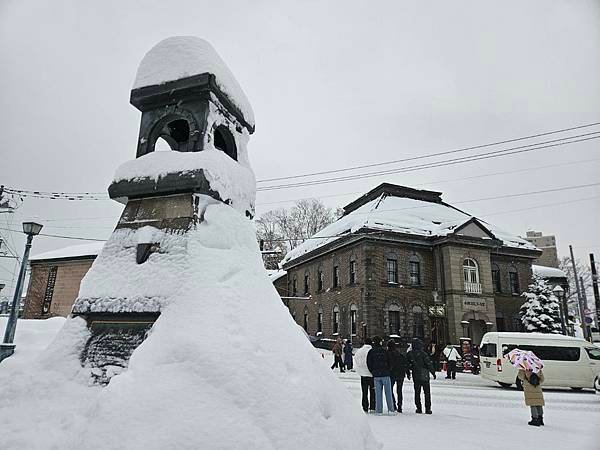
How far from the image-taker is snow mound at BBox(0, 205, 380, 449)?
11.1ft

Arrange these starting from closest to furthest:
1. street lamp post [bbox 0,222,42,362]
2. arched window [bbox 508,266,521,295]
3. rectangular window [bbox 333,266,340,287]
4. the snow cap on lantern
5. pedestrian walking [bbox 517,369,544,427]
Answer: the snow cap on lantern < pedestrian walking [bbox 517,369,544,427] < street lamp post [bbox 0,222,42,362] < rectangular window [bbox 333,266,340,287] < arched window [bbox 508,266,521,295]

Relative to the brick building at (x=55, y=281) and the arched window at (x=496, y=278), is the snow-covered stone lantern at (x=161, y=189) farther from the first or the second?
the arched window at (x=496, y=278)

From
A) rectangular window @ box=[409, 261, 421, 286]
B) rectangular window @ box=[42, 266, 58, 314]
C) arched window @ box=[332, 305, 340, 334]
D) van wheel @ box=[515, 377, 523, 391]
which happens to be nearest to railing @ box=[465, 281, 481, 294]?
rectangular window @ box=[409, 261, 421, 286]

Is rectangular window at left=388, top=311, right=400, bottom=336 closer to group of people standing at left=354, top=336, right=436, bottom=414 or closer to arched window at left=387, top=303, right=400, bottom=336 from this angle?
arched window at left=387, top=303, right=400, bottom=336

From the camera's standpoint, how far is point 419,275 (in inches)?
1069

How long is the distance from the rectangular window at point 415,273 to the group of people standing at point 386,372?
1766 centimetres

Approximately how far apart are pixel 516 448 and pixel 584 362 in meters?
12.7

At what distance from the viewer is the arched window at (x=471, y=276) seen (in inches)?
1038

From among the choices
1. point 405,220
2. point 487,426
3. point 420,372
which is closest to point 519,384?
point 420,372

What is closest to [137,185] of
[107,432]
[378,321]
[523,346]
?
[107,432]

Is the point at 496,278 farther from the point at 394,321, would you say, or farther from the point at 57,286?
the point at 57,286

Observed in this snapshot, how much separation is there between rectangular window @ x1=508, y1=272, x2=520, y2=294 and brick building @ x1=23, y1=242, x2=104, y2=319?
29.9 metres

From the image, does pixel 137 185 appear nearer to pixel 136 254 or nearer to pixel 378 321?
pixel 136 254

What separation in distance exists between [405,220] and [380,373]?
20.5m
